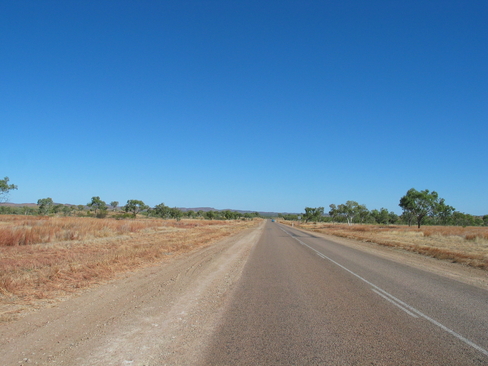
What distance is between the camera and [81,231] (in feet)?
77.0

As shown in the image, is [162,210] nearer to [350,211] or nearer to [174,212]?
[174,212]

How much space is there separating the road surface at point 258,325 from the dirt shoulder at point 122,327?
0.02 m

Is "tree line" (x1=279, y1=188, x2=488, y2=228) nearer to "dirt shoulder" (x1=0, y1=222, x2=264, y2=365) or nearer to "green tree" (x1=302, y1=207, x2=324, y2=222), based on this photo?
"green tree" (x1=302, y1=207, x2=324, y2=222)

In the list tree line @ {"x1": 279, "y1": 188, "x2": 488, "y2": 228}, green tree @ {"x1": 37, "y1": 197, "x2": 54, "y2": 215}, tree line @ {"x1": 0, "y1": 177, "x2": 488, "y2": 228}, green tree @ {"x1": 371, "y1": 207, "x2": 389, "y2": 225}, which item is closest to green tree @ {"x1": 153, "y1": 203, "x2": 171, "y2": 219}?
tree line @ {"x1": 0, "y1": 177, "x2": 488, "y2": 228}

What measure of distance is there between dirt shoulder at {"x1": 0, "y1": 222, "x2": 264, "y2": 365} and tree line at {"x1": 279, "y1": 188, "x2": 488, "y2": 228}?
2980 inches

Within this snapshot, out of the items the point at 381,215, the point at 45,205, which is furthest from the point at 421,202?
the point at 45,205

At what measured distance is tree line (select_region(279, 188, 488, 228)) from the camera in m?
73.1

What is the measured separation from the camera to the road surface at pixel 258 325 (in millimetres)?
4172

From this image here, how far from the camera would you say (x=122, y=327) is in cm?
525

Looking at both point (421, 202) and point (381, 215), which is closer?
point (421, 202)

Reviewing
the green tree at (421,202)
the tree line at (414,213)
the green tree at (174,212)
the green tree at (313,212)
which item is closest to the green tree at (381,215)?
the tree line at (414,213)

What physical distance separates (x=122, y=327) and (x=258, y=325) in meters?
2.42

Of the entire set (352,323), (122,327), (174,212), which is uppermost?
(174,212)

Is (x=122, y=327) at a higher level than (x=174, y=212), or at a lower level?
lower
